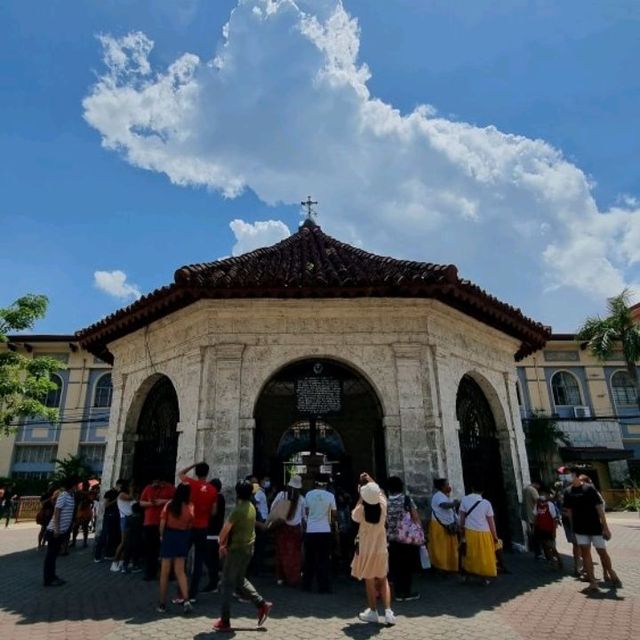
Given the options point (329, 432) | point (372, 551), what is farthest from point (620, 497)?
point (372, 551)

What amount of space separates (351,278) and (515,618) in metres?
4.87

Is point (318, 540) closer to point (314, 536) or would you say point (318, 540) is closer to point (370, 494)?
point (314, 536)

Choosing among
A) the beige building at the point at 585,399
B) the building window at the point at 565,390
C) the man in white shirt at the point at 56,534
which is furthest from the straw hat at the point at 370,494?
the building window at the point at 565,390

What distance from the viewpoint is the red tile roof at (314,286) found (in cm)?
753

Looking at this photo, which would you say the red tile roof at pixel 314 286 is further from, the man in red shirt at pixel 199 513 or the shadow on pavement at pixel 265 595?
the shadow on pavement at pixel 265 595

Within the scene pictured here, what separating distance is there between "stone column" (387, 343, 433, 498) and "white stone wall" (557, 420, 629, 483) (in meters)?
22.4

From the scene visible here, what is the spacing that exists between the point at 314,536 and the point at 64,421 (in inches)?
906

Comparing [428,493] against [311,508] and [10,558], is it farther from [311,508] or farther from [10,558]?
[10,558]

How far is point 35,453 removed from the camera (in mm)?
26016

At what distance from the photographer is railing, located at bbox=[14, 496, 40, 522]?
20047 mm

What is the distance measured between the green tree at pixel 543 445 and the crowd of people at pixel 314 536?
17.4 meters

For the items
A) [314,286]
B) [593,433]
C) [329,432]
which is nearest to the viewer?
[314,286]

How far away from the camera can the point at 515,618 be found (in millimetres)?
5191

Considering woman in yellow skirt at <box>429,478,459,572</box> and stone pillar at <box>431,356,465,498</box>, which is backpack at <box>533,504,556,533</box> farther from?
woman in yellow skirt at <box>429,478,459,572</box>
